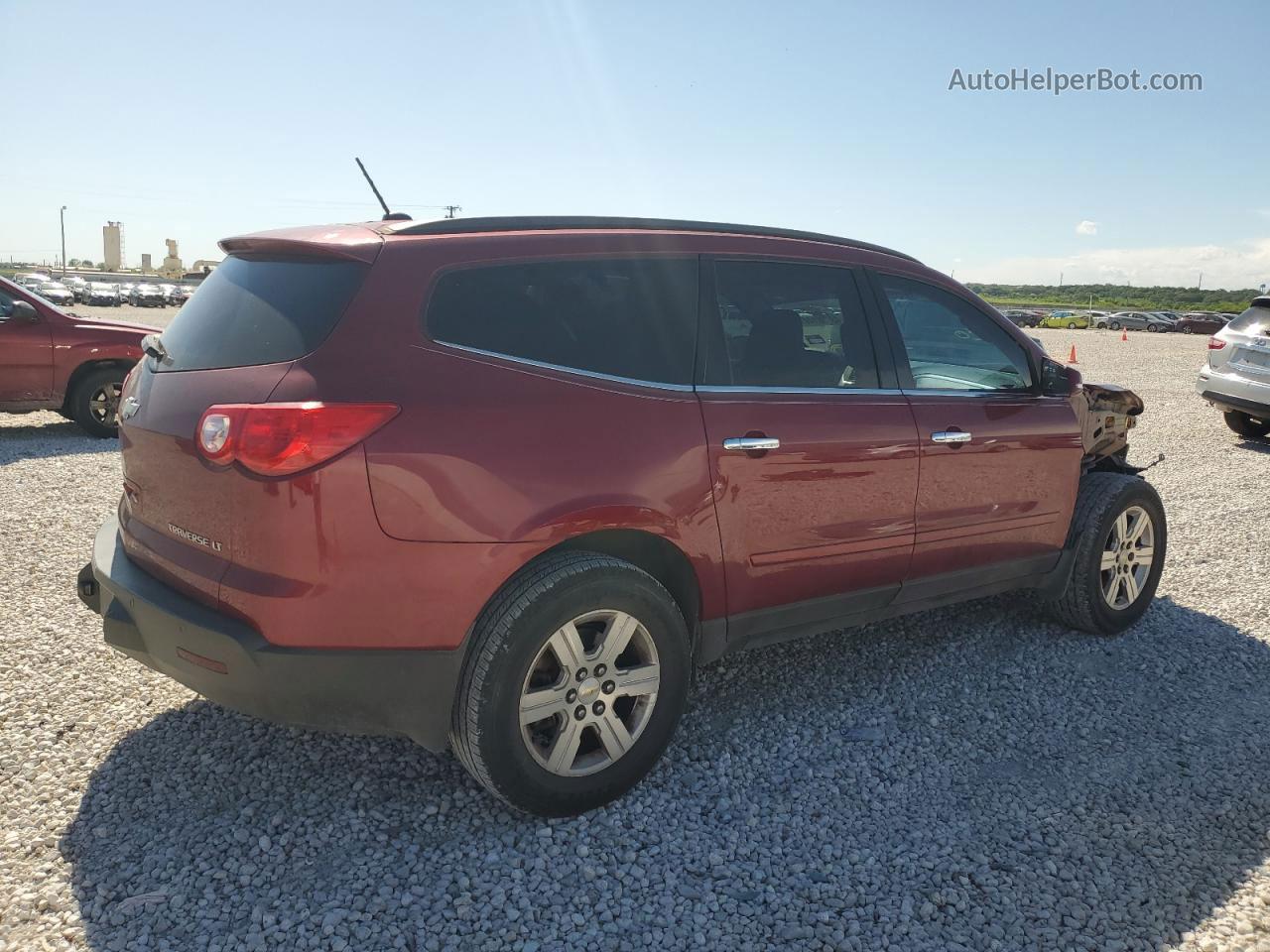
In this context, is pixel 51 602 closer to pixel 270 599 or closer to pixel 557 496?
pixel 270 599

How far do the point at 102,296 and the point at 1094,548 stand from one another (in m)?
56.6

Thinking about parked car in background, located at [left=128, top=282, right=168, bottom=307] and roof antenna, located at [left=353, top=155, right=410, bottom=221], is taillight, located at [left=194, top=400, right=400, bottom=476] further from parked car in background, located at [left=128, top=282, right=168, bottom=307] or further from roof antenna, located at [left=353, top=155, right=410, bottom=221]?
parked car in background, located at [left=128, top=282, right=168, bottom=307]

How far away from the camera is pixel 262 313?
2.83 metres

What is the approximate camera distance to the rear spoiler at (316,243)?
2.77m

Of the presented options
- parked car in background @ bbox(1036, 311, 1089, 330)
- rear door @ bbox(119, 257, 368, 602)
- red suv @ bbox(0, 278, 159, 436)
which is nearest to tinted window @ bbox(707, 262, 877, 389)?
rear door @ bbox(119, 257, 368, 602)

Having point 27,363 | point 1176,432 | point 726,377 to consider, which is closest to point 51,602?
point 726,377

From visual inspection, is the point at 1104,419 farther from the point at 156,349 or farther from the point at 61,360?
the point at 61,360

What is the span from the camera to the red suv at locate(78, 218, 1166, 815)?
2.57 m

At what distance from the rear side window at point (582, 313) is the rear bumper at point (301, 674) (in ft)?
3.04

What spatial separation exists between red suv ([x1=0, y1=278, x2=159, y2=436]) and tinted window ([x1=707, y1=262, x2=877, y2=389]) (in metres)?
7.87

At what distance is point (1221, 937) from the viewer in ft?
8.36

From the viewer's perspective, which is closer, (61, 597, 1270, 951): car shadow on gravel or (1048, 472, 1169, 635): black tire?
(61, 597, 1270, 951): car shadow on gravel

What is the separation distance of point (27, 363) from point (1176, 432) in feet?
A: 41.4

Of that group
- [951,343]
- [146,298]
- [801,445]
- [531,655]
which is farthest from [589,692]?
[146,298]
